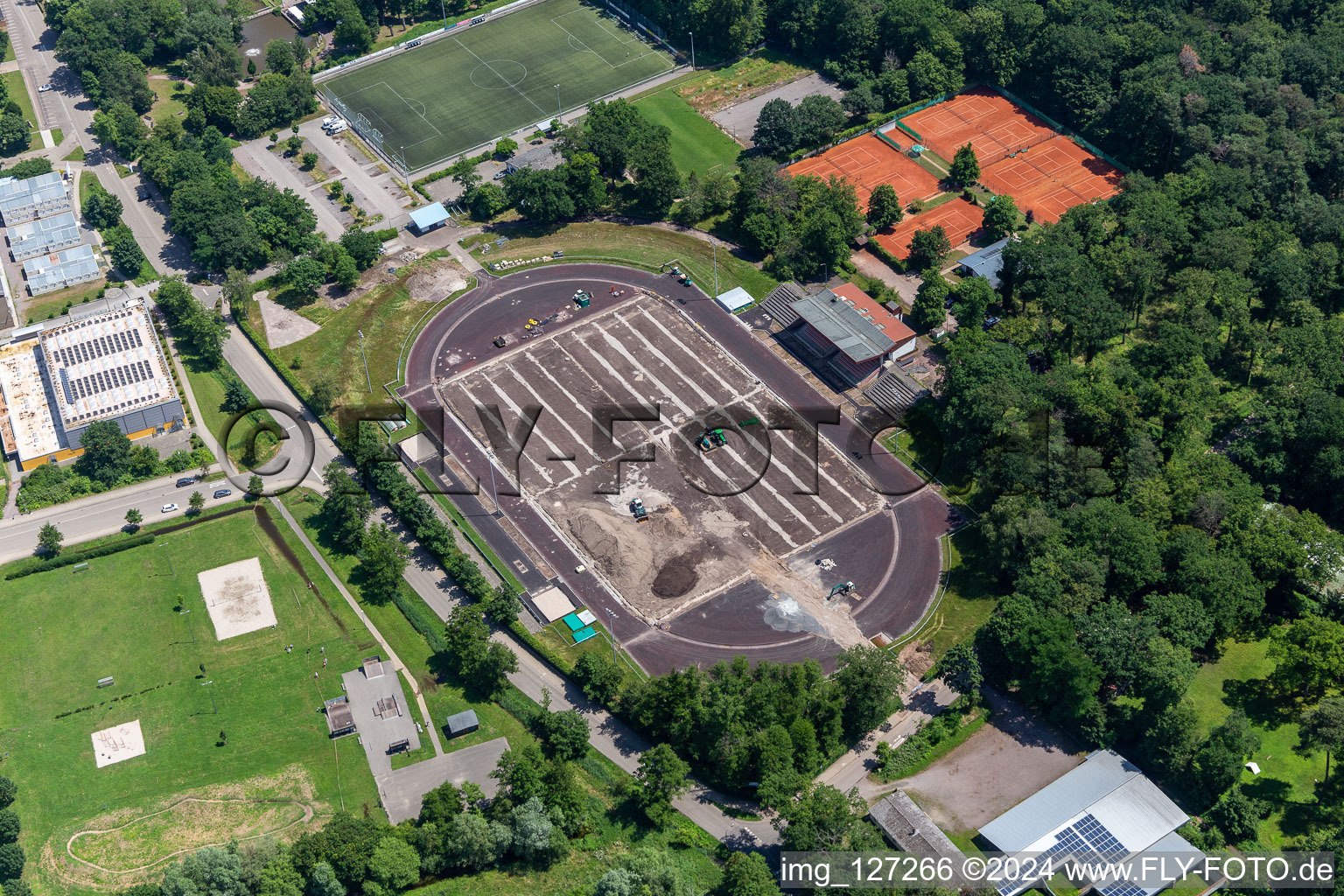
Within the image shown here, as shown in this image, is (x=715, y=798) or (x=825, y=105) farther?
(x=825, y=105)

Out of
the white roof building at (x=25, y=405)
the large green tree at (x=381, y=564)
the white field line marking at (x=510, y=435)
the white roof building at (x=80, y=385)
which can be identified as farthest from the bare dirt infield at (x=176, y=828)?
the white roof building at (x=25, y=405)

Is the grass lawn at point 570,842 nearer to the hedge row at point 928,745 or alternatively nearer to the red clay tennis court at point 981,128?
the hedge row at point 928,745

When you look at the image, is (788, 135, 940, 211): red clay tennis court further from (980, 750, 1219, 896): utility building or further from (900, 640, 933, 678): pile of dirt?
(980, 750, 1219, 896): utility building

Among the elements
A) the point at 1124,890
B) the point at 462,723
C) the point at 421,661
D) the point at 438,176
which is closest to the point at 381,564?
the point at 421,661

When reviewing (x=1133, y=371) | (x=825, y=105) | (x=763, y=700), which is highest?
(x=825, y=105)

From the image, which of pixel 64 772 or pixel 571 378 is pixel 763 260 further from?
pixel 64 772

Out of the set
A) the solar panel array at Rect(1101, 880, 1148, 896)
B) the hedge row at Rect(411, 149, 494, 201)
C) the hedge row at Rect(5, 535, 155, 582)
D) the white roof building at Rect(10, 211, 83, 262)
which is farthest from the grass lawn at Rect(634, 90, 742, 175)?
the solar panel array at Rect(1101, 880, 1148, 896)

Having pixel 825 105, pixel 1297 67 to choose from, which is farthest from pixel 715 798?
pixel 1297 67
